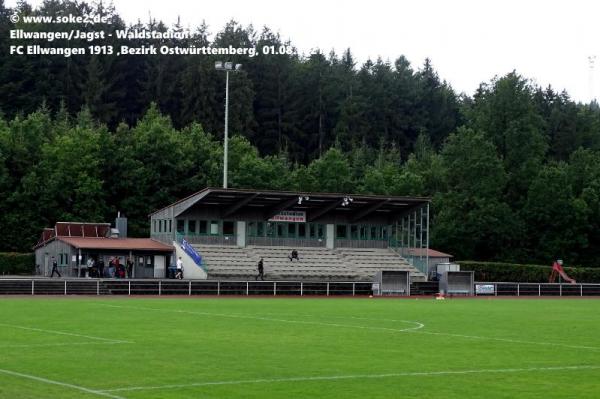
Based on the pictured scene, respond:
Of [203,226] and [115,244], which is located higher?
[203,226]

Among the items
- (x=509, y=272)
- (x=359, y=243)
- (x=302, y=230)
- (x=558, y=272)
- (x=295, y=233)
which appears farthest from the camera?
(x=509, y=272)

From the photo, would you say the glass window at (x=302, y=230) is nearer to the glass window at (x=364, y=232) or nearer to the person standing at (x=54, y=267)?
the glass window at (x=364, y=232)

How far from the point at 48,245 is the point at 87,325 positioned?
47662 mm

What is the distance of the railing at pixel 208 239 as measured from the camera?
3017 inches

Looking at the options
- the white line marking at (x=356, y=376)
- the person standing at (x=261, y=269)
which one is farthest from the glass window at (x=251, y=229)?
the white line marking at (x=356, y=376)

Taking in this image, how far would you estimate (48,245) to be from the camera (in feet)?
255

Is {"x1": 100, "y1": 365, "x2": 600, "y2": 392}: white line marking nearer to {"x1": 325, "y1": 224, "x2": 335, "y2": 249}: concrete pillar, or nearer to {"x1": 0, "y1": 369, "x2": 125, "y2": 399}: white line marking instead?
{"x1": 0, "y1": 369, "x2": 125, "y2": 399}: white line marking

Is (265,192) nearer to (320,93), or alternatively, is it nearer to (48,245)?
(48,245)

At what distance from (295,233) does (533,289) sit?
63.5 ft

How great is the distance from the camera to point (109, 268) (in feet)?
239

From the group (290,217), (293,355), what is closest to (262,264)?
(290,217)

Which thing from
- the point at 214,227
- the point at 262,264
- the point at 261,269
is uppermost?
the point at 214,227

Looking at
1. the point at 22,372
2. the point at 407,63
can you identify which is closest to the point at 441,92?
the point at 407,63

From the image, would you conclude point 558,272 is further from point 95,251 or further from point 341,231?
point 95,251
